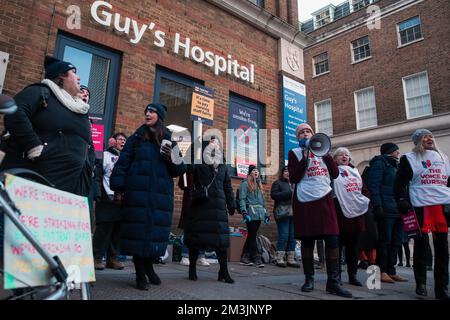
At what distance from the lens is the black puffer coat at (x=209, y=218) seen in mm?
4168

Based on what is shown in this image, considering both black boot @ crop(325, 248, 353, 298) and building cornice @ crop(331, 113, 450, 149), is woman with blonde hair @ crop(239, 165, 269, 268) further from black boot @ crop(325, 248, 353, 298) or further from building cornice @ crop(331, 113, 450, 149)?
building cornice @ crop(331, 113, 450, 149)

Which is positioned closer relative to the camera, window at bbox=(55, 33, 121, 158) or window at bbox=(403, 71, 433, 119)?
window at bbox=(55, 33, 121, 158)

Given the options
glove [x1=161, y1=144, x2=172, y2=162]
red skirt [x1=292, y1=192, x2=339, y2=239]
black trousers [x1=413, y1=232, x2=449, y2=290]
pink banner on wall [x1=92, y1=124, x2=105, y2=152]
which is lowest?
black trousers [x1=413, y1=232, x2=449, y2=290]

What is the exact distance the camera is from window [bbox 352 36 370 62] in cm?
2127

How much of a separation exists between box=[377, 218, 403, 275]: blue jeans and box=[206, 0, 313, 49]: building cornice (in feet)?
22.9

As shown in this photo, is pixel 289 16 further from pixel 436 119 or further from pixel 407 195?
pixel 436 119

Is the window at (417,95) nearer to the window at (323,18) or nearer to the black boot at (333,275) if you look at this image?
the window at (323,18)

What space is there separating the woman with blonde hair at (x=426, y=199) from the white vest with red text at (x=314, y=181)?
0.96 m

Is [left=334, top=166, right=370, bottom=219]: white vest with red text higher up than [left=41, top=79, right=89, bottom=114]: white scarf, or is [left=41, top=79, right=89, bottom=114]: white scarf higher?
[left=41, top=79, right=89, bottom=114]: white scarf

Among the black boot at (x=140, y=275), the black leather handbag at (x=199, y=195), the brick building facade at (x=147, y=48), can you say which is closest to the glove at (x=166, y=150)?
the black leather handbag at (x=199, y=195)

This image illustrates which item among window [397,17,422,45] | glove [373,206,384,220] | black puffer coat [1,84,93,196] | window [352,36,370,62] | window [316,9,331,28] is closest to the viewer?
black puffer coat [1,84,93,196]

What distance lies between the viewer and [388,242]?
5.05m

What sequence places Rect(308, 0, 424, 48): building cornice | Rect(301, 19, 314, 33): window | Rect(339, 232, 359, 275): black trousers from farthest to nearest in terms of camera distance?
1. Rect(301, 19, 314, 33): window
2. Rect(308, 0, 424, 48): building cornice
3. Rect(339, 232, 359, 275): black trousers

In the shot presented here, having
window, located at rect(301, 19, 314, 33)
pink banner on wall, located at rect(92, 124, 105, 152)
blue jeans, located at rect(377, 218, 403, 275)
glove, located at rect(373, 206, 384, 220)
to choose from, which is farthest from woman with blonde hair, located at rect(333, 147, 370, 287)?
window, located at rect(301, 19, 314, 33)
